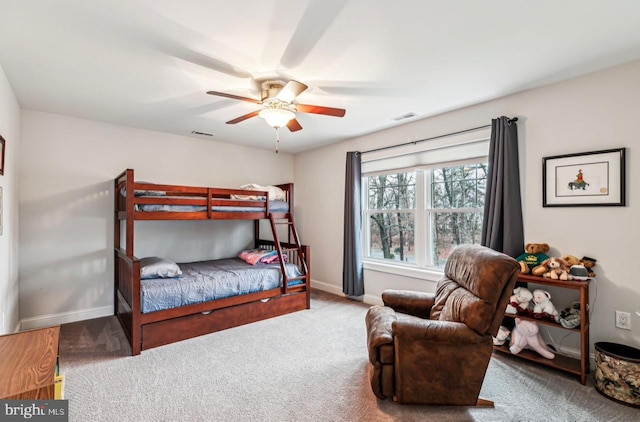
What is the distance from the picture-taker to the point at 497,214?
2.88 m

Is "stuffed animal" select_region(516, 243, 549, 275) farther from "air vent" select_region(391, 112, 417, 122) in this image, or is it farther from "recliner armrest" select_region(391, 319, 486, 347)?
"air vent" select_region(391, 112, 417, 122)

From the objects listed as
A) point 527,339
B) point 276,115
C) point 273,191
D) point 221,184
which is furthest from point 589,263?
point 221,184

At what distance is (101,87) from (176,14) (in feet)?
4.96

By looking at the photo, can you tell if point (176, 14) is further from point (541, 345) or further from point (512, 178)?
point (541, 345)

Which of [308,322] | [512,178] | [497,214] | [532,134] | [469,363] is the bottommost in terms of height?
[308,322]

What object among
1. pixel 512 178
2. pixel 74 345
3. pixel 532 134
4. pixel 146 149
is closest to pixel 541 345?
pixel 512 178

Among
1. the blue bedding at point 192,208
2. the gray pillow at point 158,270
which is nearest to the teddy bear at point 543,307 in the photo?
the blue bedding at point 192,208

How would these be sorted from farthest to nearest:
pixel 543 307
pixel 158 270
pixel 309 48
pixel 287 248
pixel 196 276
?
pixel 287 248
pixel 196 276
pixel 158 270
pixel 543 307
pixel 309 48

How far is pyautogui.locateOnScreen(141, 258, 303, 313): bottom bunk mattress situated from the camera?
2.94 metres

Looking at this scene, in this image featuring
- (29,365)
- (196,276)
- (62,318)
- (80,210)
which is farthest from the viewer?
(80,210)

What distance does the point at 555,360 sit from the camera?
8.10 ft

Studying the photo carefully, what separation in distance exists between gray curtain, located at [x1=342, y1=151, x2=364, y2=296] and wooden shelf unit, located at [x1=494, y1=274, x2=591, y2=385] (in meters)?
2.04

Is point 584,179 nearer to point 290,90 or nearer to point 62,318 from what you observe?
point 290,90

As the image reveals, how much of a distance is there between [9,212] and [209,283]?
1.89 m
